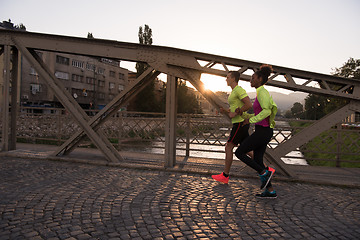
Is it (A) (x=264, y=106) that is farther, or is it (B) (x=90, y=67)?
(B) (x=90, y=67)

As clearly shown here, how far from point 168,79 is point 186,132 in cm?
295

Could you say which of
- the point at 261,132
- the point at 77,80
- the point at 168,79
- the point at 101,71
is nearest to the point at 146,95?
Answer: the point at 77,80

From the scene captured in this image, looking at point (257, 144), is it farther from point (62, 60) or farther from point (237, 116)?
point (62, 60)

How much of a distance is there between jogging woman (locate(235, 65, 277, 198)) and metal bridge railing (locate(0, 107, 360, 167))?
2919 mm

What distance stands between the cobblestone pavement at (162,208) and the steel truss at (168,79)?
1270mm

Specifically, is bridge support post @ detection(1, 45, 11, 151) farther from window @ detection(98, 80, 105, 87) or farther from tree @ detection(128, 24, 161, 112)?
window @ detection(98, 80, 105, 87)

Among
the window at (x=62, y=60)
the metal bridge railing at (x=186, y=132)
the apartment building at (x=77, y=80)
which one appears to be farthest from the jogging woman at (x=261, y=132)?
the window at (x=62, y=60)

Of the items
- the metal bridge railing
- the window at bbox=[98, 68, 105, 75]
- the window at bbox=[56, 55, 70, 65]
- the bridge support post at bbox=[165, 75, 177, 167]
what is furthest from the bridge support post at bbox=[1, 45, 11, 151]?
the window at bbox=[98, 68, 105, 75]

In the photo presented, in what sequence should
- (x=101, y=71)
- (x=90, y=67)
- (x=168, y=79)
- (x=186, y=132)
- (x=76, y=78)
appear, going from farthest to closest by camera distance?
(x=101, y=71)
(x=90, y=67)
(x=76, y=78)
(x=186, y=132)
(x=168, y=79)

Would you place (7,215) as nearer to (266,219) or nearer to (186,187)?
(186,187)

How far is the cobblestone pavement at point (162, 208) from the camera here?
315cm

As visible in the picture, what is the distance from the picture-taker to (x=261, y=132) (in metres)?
4.73

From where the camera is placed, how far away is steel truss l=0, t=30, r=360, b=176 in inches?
239

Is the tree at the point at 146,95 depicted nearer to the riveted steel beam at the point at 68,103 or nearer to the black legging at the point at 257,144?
the riveted steel beam at the point at 68,103
